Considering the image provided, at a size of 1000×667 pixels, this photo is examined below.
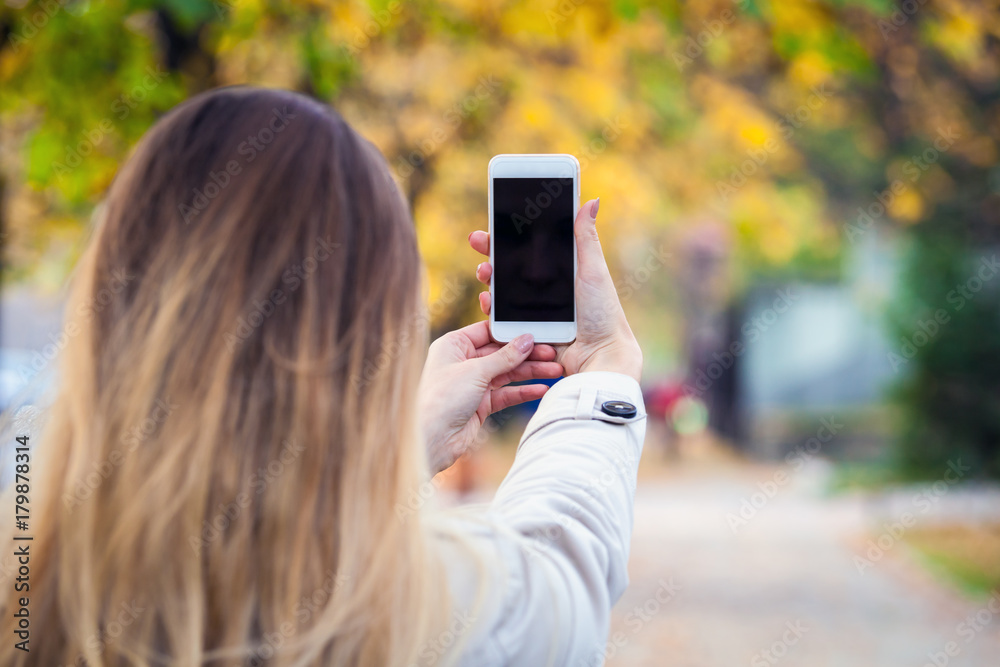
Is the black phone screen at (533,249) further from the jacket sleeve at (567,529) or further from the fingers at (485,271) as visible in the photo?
the jacket sleeve at (567,529)

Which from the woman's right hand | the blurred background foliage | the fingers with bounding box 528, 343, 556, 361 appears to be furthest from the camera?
the blurred background foliage

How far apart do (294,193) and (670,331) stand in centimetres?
3271

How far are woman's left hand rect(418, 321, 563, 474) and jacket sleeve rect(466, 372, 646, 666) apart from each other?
1.29ft

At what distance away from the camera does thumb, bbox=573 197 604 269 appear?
1.87m

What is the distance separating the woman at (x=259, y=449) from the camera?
104 centimetres

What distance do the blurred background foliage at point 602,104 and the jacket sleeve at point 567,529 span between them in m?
2.31

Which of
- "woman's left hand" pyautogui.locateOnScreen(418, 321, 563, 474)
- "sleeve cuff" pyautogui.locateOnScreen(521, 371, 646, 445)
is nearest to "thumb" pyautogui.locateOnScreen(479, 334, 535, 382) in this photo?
"woman's left hand" pyautogui.locateOnScreen(418, 321, 563, 474)

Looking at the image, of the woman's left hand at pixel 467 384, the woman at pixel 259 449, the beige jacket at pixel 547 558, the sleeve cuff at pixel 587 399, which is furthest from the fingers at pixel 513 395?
the woman at pixel 259 449

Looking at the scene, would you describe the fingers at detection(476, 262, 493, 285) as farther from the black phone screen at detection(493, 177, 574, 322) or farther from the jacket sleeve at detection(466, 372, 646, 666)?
the jacket sleeve at detection(466, 372, 646, 666)

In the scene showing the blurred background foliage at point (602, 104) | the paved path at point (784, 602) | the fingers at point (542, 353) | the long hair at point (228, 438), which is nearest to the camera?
the long hair at point (228, 438)

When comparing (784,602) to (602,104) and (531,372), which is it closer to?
(602,104)

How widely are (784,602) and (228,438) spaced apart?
21.1ft

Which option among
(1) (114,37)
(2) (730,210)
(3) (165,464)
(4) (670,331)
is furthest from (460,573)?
(4) (670,331)

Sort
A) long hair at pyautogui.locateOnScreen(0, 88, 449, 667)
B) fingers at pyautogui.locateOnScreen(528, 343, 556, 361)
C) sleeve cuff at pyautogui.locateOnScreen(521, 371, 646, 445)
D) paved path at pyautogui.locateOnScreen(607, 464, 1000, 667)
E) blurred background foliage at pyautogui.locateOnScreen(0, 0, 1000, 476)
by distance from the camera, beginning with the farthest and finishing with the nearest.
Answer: paved path at pyautogui.locateOnScreen(607, 464, 1000, 667)
blurred background foliage at pyautogui.locateOnScreen(0, 0, 1000, 476)
fingers at pyautogui.locateOnScreen(528, 343, 556, 361)
sleeve cuff at pyautogui.locateOnScreen(521, 371, 646, 445)
long hair at pyautogui.locateOnScreen(0, 88, 449, 667)
